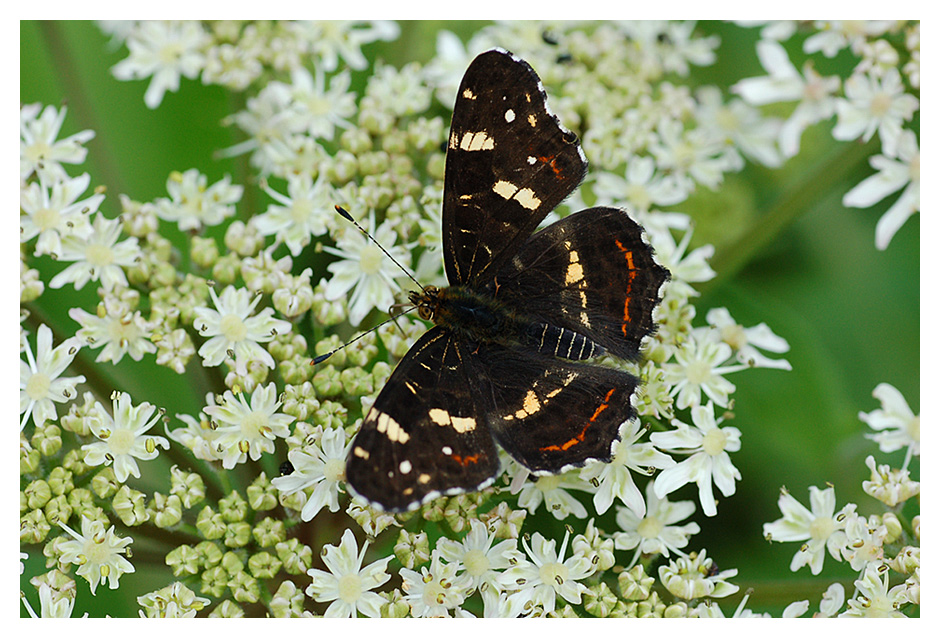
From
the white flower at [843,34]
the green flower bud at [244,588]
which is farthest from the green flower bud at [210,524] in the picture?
the white flower at [843,34]

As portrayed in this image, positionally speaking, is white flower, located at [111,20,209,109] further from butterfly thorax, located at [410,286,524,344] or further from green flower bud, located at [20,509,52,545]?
green flower bud, located at [20,509,52,545]

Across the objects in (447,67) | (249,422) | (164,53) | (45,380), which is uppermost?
(164,53)

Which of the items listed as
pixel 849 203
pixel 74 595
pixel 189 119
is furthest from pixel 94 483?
pixel 849 203

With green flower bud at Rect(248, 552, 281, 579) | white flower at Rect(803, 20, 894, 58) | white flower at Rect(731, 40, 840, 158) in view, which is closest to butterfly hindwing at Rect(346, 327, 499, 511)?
green flower bud at Rect(248, 552, 281, 579)

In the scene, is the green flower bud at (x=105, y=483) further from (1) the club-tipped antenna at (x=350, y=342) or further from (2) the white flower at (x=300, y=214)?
(2) the white flower at (x=300, y=214)

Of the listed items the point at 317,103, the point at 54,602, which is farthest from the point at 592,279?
the point at 54,602

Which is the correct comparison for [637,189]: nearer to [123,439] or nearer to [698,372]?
[698,372]

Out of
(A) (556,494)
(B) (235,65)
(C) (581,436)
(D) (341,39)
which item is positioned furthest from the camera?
(D) (341,39)
